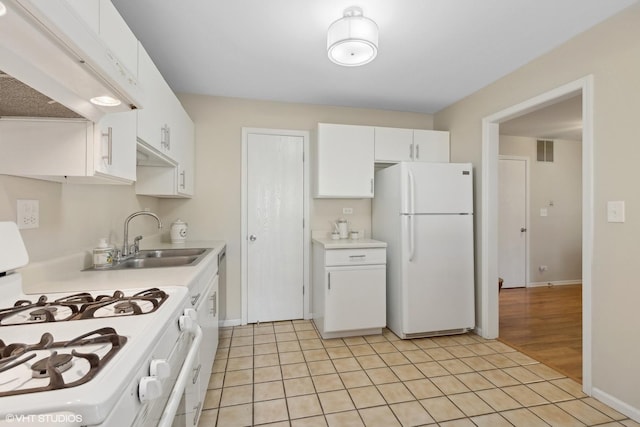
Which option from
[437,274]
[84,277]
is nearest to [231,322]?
[84,277]

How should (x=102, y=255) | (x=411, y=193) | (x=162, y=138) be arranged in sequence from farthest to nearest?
(x=411, y=193), (x=162, y=138), (x=102, y=255)

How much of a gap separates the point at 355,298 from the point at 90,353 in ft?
7.56

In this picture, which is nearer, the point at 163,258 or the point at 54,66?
the point at 54,66

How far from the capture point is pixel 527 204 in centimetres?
459

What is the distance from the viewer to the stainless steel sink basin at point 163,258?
198cm

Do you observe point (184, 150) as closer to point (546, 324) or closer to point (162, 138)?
point (162, 138)

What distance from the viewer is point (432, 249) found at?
109 inches

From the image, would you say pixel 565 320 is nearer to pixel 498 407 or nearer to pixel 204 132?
pixel 498 407

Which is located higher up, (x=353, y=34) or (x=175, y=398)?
(x=353, y=34)

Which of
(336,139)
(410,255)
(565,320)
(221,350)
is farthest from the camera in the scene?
(565,320)

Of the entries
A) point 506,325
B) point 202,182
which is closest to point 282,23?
point 202,182

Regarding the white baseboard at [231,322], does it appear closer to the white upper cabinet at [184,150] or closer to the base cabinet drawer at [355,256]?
the base cabinet drawer at [355,256]

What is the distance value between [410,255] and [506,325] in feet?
4.72

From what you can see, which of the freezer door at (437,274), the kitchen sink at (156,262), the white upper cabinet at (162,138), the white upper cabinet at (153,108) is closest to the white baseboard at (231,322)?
the kitchen sink at (156,262)
